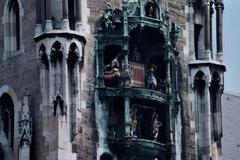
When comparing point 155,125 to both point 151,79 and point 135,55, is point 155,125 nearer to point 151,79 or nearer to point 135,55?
point 151,79

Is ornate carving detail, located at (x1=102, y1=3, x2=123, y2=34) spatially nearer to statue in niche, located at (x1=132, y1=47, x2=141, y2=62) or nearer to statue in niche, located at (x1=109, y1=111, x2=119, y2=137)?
statue in niche, located at (x1=132, y1=47, x2=141, y2=62)

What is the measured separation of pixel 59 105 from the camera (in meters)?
46.3

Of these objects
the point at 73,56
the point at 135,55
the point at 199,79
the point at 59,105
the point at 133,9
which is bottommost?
the point at 59,105

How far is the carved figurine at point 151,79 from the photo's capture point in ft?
158

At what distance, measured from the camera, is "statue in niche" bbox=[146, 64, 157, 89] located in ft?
158

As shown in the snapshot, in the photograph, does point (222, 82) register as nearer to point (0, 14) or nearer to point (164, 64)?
point (164, 64)

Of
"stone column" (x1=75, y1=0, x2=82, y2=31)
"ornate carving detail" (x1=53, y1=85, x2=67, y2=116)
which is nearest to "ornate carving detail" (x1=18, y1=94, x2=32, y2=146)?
"ornate carving detail" (x1=53, y1=85, x2=67, y2=116)

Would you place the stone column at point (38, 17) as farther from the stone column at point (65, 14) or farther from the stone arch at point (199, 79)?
the stone arch at point (199, 79)

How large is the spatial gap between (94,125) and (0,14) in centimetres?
497

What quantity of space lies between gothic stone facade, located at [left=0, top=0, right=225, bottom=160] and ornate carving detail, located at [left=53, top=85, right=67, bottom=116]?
3cm

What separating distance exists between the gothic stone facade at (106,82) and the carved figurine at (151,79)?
0.04 m

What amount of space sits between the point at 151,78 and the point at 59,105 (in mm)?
3481

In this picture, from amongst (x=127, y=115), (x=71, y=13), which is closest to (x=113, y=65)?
(x=127, y=115)

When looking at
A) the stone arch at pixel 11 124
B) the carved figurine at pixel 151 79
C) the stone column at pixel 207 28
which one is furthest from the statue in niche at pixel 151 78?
the stone arch at pixel 11 124
